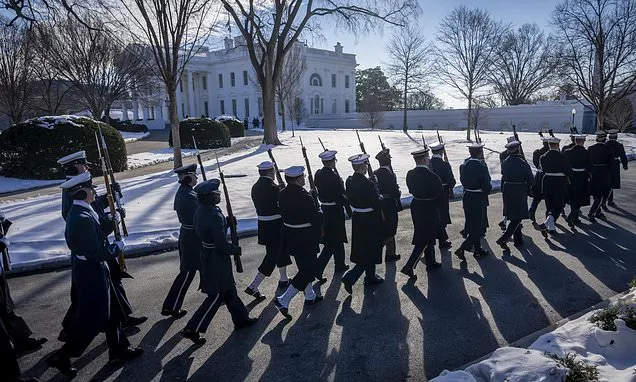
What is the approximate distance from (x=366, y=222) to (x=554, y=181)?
15.7ft

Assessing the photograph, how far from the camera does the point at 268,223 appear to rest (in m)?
6.16

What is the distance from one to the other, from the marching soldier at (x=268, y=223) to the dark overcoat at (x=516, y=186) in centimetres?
426

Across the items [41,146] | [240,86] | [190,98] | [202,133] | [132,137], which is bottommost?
[132,137]

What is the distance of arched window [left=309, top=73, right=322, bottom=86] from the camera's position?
2611 inches

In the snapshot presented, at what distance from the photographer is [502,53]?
59.8 metres

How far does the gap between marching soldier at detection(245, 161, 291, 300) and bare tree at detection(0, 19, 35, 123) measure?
21.3 metres

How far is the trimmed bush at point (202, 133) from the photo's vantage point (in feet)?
76.0

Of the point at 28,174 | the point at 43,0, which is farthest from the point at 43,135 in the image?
the point at 43,0

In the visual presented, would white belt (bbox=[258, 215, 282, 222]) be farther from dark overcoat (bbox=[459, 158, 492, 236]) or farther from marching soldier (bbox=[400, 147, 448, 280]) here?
dark overcoat (bbox=[459, 158, 492, 236])

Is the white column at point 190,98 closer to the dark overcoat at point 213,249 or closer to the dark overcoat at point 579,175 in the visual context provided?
the dark overcoat at point 579,175

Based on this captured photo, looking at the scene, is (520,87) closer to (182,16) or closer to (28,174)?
(182,16)

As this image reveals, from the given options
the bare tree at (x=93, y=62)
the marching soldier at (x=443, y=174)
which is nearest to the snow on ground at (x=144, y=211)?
the marching soldier at (x=443, y=174)

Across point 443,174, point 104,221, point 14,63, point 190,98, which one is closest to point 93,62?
point 14,63

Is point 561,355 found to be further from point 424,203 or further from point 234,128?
point 234,128
